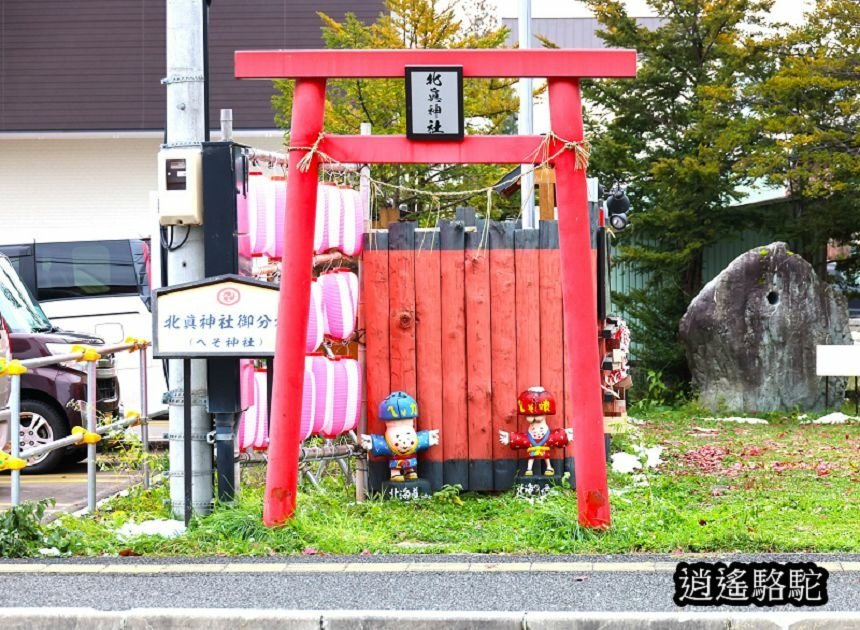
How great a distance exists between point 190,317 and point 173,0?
90.2 inches

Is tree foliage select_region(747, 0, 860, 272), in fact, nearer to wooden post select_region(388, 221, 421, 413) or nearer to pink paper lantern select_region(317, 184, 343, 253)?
wooden post select_region(388, 221, 421, 413)

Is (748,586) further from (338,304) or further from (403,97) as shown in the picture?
(403,97)

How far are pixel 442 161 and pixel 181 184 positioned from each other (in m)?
1.88

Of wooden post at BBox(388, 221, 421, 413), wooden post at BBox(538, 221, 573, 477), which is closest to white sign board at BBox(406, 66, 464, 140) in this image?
wooden post at BBox(388, 221, 421, 413)

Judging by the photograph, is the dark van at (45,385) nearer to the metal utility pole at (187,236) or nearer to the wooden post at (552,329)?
the metal utility pole at (187,236)

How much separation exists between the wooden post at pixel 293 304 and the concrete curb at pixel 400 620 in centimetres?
244

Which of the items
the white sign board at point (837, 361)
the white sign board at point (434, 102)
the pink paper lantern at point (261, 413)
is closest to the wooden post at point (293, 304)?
→ the white sign board at point (434, 102)

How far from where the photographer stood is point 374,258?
10.4 meters

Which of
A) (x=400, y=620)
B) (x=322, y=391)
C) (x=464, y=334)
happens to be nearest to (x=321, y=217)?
(x=322, y=391)

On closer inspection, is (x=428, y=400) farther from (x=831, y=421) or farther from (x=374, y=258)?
(x=831, y=421)

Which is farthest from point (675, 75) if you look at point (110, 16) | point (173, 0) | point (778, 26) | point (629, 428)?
point (173, 0)

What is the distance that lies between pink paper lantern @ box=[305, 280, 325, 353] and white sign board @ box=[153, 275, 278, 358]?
851 mm

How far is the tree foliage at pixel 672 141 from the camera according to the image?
19.6m

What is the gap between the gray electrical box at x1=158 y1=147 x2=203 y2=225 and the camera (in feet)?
28.2
